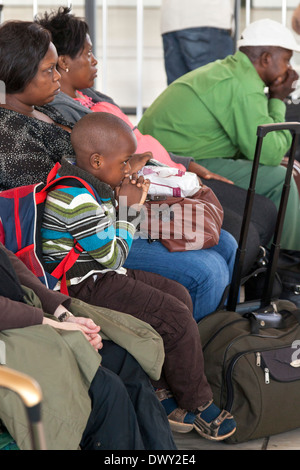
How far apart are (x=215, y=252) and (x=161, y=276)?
32 cm

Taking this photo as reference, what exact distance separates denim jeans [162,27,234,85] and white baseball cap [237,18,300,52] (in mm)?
1583

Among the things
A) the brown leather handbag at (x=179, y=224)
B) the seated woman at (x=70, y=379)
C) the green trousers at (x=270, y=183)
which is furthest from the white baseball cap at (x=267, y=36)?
the seated woman at (x=70, y=379)

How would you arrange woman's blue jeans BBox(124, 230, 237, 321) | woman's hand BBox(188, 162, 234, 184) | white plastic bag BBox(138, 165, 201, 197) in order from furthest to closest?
woman's hand BBox(188, 162, 234, 184) → white plastic bag BBox(138, 165, 201, 197) → woman's blue jeans BBox(124, 230, 237, 321)

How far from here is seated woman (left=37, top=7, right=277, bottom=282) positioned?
8.79ft

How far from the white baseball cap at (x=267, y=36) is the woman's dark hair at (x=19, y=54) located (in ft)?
4.18

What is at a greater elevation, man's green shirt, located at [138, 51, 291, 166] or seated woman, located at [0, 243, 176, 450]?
man's green shirt, located at [138, 51, 291, 166]

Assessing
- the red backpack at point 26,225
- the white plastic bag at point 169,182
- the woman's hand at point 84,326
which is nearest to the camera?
the woman's hand at point 84,326

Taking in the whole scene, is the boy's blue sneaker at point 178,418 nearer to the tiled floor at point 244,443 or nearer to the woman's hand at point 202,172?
the tiled floor at point 244,443

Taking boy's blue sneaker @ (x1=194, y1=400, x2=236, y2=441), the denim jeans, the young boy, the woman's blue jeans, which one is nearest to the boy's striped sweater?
the young boy

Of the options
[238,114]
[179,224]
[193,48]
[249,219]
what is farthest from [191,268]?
[193,48]

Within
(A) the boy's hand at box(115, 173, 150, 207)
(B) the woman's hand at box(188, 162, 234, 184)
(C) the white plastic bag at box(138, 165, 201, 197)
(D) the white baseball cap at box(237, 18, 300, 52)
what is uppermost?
(D) the white baseball cap at box(237, 18, 300, 52)

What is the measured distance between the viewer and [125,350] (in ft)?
5.71

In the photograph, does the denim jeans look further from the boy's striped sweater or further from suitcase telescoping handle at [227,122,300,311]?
the boy's striped sweater

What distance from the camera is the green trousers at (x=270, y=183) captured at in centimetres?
313
